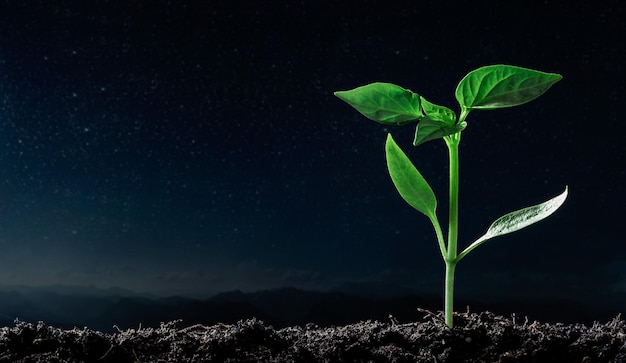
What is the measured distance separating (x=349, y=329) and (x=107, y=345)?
0.42 m

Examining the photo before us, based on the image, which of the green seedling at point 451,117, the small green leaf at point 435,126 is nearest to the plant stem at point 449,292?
the green seedling at point 451,117

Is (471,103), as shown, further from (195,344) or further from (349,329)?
(195,344)

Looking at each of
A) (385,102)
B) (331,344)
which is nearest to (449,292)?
(331,344)

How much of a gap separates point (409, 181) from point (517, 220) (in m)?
0.19

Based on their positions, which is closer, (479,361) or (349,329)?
(479,361)

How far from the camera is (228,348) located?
120 cm

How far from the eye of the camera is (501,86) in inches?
47.3

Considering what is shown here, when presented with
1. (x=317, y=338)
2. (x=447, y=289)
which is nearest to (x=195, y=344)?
(x=317, y=338)

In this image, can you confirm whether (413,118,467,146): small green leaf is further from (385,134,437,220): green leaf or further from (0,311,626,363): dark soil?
(0,311,626,363): dark soil

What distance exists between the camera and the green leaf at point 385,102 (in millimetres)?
1217

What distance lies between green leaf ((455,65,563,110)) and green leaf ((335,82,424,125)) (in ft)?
0.26

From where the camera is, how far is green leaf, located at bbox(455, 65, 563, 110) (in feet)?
→ 3.87

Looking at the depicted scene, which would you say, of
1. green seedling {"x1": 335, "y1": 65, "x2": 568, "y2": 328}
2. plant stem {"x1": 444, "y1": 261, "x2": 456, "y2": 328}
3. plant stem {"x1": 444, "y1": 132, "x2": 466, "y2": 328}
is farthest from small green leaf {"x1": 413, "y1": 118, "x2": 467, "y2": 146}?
plant stem {"x1": 444, "y1": 261, "x2": 456, "y2": 328}

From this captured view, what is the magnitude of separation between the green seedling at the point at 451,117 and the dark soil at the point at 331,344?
9 cm
